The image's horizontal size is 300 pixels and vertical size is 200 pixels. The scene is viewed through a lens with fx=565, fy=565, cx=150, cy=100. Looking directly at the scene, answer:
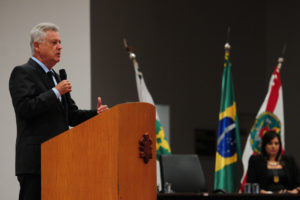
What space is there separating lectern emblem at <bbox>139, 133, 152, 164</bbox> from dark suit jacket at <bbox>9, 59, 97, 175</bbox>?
0.40m

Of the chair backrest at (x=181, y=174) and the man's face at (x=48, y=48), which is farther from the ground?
the man's face at (x=48, y=48)

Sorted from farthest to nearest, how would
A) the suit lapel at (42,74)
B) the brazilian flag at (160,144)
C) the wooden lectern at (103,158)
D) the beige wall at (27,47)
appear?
the brazilian flag at (160,144) < the beige wall at (27,47) < the suit lapel at (42,74) < the wooden lectern at (103,158)

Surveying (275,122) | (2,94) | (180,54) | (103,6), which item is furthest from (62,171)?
(180,54)

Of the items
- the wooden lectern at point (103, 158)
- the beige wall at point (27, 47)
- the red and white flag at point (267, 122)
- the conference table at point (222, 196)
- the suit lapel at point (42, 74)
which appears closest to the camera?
the wooden lectern at point (103, 158)

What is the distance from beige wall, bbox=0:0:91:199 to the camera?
15.5 feet

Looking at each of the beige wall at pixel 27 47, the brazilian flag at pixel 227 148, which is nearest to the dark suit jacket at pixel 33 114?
the beige wall at pixel 27 47

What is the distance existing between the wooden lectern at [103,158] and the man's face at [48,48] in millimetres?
434

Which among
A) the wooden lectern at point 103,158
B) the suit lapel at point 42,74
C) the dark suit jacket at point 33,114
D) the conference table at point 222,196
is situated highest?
the suit lapel at point 42,74

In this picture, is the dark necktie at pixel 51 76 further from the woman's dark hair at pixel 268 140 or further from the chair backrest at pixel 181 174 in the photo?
the woman's dark hair at pixel 268 140

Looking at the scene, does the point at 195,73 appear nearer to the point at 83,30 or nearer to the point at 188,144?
the point at 188,144

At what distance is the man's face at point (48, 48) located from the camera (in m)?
2.48

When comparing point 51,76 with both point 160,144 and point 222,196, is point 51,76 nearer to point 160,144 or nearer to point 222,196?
point 222,196

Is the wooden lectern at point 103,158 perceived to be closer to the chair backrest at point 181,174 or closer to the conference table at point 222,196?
the conference table at point 222,196

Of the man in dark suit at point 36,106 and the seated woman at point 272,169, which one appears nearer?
the man in dark suit at point 36,106
